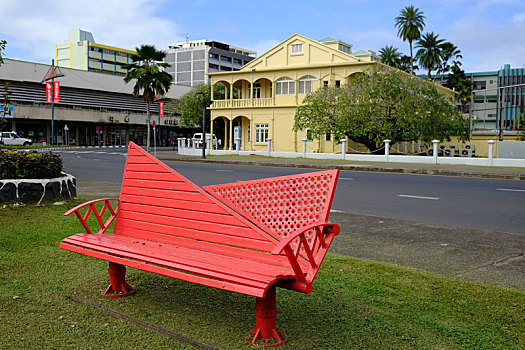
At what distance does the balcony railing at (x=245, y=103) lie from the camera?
44969 mm

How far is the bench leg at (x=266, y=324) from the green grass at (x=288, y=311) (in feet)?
0.34

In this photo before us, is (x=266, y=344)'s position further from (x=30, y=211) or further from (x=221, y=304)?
(x=30, y=211)

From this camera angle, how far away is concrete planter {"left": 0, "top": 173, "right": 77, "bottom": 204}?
906 centimetres

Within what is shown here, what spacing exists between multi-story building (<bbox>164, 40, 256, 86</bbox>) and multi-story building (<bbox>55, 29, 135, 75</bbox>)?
11.5 meters

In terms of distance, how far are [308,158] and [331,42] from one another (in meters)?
27.0

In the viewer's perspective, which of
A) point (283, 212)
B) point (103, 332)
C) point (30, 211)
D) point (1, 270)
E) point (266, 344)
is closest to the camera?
point (266, 344)

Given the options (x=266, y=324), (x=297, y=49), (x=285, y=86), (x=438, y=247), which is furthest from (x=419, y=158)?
(x=266, y=324)

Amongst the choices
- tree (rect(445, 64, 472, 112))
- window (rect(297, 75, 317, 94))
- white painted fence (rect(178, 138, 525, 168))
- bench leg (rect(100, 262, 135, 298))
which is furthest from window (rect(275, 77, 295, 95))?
bench leg (rect(100, 262, 135, 298))

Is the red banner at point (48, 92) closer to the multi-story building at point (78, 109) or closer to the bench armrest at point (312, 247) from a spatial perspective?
the multi-story building at point (78, 109)

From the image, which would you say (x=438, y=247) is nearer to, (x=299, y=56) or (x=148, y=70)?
(x=299, y=56)

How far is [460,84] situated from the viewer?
69125 millimetres

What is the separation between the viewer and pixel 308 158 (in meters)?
32.5

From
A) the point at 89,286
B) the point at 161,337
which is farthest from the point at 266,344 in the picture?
the point at 89,286

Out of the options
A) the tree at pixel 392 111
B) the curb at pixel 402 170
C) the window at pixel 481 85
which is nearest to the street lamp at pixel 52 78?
the curb at pixel 402 170
